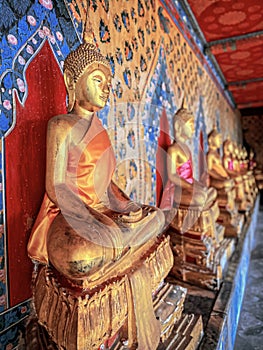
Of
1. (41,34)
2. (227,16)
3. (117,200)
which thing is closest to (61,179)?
(117,200)

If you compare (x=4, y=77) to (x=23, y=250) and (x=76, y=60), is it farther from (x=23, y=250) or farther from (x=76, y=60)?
(x=23, y=250)

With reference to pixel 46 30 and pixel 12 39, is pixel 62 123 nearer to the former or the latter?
pixel 12 39

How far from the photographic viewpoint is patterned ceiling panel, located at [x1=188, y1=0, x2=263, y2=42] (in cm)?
316

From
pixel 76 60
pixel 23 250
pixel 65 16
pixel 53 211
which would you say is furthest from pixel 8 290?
pixel 65 16

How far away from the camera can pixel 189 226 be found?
91.3 inches

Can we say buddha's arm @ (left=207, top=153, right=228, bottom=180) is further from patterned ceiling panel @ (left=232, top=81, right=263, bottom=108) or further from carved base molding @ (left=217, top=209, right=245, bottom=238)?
patterned ceiling panel @ (left=232, top=81, right=263, bottom=108)

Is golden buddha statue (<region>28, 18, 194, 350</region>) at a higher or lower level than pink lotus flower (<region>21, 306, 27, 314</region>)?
higher

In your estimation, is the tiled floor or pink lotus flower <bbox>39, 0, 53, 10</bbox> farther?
the tiled floor

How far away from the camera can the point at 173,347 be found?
53.9 inches

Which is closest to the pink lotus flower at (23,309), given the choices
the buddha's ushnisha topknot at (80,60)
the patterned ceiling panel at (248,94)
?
the buddha's ushnisha topknot at (80,60)

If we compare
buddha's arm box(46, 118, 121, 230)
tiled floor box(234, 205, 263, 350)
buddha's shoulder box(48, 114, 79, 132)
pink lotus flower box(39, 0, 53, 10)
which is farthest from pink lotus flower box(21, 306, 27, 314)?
tiled floor box(234, 205, 263, 350)

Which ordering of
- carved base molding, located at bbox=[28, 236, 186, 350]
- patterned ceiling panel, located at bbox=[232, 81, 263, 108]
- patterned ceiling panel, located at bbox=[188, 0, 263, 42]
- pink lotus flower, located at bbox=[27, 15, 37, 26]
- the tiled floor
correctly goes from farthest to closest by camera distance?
patterned ceiling panel, located at bbox=[232, 81, 263, 108] → patterned ceiling panel, located at bbox=[188, 0, 263, 42] → the tiled floor → pink lotus flower, located at bbox=[27, 15, 37, 26] → carved base molding, located at bbox=[28, 236, 186, 350]

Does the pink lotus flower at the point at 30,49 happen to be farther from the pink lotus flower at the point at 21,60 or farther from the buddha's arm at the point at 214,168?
the buddha's arm at the point at 214,168

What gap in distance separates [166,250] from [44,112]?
2.82 feet
